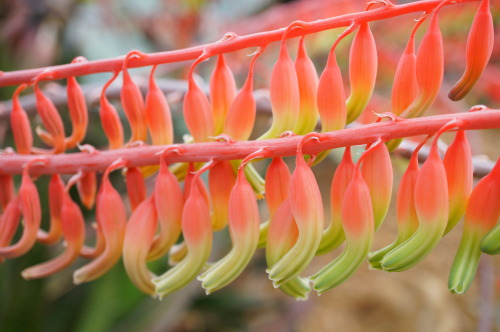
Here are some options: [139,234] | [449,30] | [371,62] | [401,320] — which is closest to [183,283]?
[139,234]

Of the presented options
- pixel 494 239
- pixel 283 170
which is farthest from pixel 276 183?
pixel 494 239

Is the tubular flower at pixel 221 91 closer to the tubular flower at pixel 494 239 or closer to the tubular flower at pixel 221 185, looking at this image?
the tubular flower at pixel 221 185

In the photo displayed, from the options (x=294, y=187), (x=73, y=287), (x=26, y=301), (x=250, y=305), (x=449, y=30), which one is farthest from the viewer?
(x=250, y=305)

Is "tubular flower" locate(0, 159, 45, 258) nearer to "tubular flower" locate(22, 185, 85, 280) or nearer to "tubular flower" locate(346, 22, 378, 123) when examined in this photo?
"tubular flower" locate(22, 185, 85, 280)

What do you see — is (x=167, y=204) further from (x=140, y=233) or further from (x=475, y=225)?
(x=475, y=225)

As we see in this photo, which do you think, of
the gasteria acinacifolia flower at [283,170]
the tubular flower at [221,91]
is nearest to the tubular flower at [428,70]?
the gasteria acinacifolia flower at [283,170]

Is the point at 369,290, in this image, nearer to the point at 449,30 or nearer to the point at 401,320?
the point at 401,320
